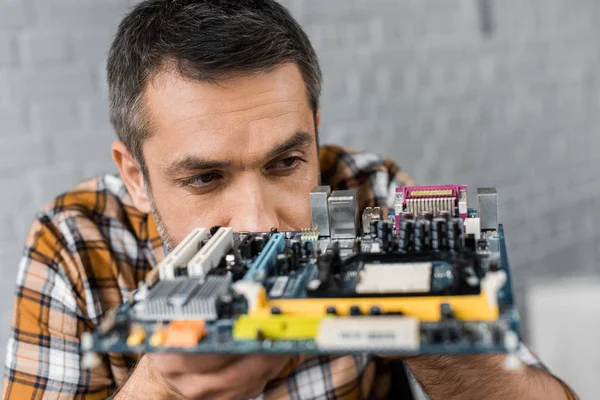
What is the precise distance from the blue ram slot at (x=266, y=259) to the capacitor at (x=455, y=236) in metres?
0.38

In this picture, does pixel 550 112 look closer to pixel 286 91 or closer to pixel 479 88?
pixel 479 88

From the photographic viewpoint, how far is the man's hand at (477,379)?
1.63 m

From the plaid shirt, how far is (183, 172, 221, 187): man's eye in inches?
22.7

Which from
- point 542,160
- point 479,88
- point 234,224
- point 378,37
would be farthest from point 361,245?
point 542,160

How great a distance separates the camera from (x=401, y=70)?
4090 mm

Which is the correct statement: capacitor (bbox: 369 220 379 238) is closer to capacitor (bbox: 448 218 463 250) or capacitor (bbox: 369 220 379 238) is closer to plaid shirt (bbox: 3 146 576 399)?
capacitor (bbox: 448 218 463 250)

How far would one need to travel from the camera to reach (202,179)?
1915 mm

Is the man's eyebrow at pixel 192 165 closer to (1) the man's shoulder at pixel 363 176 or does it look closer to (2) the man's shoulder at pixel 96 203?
(2) the man's shoulder at pixel 96 203

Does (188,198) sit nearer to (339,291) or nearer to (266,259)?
(266,259)

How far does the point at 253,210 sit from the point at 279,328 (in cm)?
73

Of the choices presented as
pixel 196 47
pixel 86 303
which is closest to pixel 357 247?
pixel 196 47

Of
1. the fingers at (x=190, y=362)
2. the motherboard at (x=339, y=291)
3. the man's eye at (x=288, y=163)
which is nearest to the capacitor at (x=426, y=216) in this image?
the motherboard at (x=339, y=291)

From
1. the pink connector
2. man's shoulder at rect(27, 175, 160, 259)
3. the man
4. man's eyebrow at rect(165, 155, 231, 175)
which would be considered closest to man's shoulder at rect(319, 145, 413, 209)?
the man

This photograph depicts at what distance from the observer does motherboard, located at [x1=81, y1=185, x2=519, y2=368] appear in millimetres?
1065
